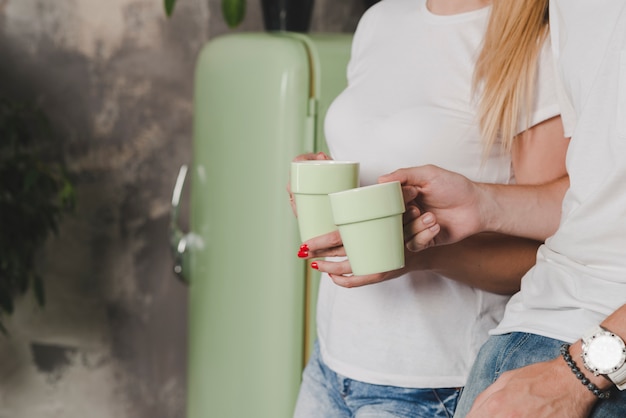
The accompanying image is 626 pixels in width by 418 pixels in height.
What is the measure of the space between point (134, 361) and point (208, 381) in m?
0.88

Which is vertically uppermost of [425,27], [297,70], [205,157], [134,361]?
[425,27]

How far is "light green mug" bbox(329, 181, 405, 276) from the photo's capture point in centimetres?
83

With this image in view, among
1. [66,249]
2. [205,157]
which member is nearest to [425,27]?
[205,157]

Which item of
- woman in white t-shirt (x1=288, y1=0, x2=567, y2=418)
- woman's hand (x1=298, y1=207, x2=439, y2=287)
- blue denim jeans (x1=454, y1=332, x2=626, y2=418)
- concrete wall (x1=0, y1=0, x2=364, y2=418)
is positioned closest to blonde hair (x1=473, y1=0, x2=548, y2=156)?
woman in white t-shirt (x1=288, y1=0, x2=567, y2=418)

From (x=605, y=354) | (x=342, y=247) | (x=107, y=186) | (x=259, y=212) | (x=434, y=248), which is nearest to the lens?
(x=605, y=354)

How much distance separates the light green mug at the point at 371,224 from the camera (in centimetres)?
83

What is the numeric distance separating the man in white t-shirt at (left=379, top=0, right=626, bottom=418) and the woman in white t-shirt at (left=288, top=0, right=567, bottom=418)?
169 millimetres

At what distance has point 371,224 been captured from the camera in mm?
848

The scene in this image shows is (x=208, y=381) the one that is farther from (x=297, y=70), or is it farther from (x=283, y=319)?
(x=297, y=70)

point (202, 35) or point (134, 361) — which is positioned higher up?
point (202, 35)

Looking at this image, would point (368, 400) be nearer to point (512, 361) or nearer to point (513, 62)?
point (512, 361)

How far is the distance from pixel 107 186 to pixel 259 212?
1.11 metres

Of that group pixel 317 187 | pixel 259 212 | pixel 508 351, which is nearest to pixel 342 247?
pixel 317 187

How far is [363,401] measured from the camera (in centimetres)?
112
